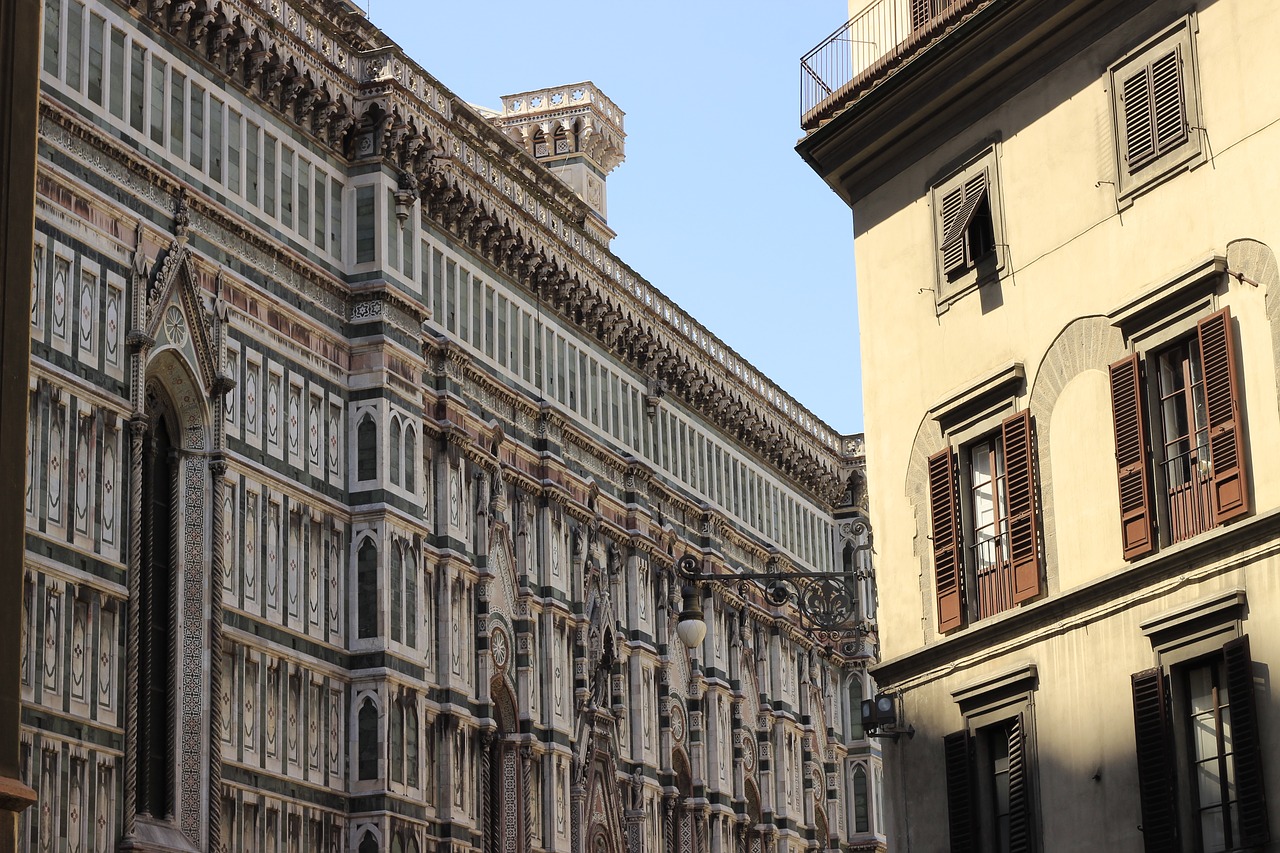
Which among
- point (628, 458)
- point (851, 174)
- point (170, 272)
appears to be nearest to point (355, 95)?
point (170, 272)

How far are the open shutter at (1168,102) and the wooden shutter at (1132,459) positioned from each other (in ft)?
7.94

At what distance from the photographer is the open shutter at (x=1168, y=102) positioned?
89.0 ft

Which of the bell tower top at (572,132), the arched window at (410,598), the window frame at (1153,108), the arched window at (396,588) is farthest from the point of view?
the bell tower top at (572,132)

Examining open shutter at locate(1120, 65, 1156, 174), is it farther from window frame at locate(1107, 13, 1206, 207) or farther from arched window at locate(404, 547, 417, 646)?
arched window at locate(404, 547, 417, 646)

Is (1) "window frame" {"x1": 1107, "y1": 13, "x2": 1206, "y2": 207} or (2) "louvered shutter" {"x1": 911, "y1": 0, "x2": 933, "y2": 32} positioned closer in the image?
(1) "window frame" {"x1": 1107, "y1": 13, "x2": 1206, "y2": 207}

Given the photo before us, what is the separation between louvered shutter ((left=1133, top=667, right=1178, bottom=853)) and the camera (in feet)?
82.4

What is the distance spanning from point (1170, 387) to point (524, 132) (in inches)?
2060

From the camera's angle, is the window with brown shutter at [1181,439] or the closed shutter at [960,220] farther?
the closed shutter at [960,220]

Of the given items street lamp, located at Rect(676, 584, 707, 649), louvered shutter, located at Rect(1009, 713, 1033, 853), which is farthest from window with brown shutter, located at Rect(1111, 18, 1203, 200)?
street lamp, located at Rect(676, 584, 707, 649)

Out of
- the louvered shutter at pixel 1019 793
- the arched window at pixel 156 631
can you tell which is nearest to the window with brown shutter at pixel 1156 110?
the louvered shutter at pixel 1019 793

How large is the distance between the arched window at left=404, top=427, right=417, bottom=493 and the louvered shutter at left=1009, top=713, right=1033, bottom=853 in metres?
23.0

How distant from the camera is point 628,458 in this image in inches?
2451

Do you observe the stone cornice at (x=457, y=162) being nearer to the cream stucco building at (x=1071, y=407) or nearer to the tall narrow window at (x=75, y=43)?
the tall narrow window at (x=75, y=43)

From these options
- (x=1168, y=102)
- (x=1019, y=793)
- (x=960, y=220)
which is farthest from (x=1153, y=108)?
(x=1019, y=793)
